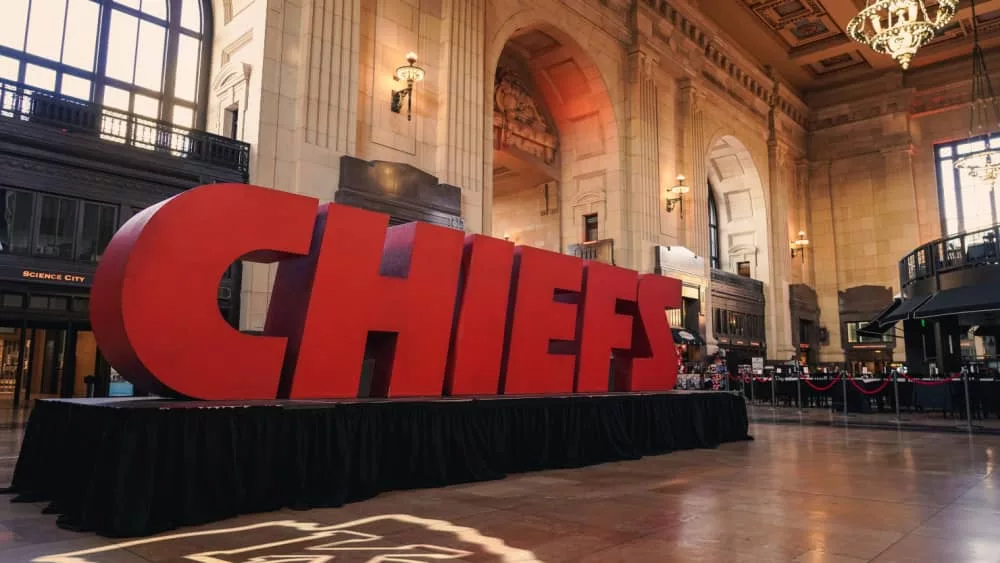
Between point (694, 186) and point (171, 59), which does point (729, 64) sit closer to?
point (694, 186)

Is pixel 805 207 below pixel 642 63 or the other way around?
below

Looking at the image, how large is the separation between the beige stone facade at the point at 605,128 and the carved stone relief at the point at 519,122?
0.18 feet

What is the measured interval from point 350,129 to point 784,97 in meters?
26.0

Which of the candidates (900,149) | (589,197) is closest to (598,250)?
(589,197)

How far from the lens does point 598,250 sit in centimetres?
2197

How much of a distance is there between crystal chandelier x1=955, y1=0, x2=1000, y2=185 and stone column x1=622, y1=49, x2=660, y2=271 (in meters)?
9.41

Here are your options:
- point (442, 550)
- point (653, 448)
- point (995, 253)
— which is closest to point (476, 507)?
point (442, 550)

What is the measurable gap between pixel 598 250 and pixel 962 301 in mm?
10148

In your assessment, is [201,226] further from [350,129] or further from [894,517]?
[350,129]

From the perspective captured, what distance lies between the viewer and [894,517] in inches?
195

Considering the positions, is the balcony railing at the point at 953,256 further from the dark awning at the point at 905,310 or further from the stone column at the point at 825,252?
the stone column at the point at 825,252

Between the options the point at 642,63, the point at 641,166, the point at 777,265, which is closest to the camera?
the point at 641,166

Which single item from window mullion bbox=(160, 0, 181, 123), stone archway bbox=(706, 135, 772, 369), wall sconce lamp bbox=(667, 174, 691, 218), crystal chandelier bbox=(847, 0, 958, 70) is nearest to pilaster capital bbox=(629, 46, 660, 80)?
wall sconce lamp bbox=(667, 174, 691, 218)

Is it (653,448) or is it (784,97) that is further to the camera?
(784,97)
